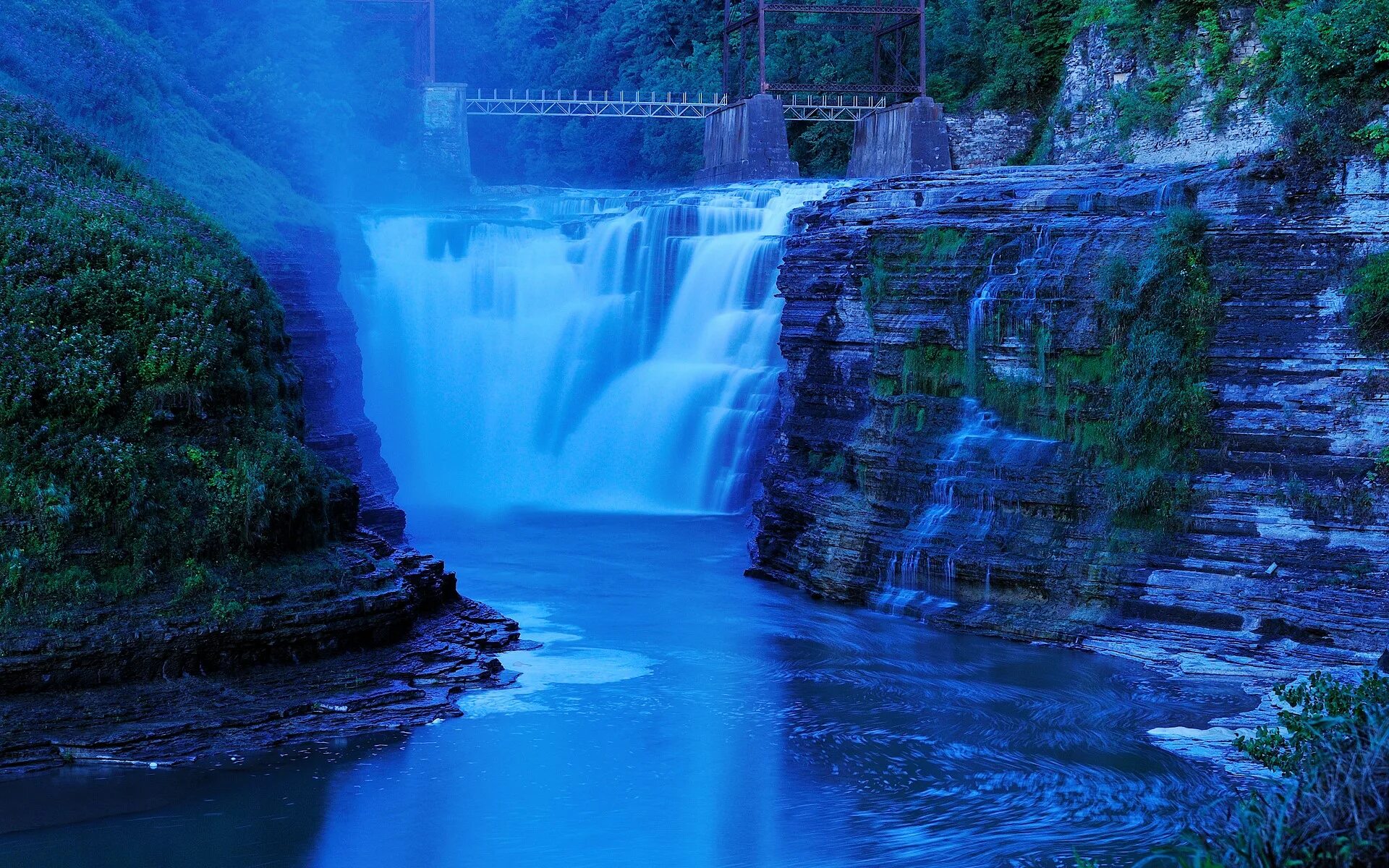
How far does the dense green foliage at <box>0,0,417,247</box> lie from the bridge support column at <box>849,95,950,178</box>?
44.3 ft

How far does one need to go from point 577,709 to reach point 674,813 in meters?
2.38

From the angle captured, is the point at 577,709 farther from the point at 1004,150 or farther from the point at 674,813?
the point at 1004,150

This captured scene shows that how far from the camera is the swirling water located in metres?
9.56

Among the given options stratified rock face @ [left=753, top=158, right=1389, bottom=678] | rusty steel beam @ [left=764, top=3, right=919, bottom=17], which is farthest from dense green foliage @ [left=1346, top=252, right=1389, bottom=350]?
rusty steel beam @ [left=764, top=3, right=919, bottom=17]

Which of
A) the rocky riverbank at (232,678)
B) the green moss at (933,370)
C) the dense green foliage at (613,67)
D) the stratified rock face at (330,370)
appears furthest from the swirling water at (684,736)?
the dense green foliage at (613,67)

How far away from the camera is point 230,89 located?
93.9 feet

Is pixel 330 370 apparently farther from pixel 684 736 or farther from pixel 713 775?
pixel 713 775

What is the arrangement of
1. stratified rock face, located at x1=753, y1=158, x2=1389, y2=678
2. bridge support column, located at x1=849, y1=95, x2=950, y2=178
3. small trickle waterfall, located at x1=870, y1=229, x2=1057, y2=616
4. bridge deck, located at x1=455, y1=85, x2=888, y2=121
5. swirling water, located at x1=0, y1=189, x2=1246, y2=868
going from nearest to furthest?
swirling water, located at x1=0, y1=189, x2=1246, y2=868 → stratified rock face, located at x1=753, y1=158, x2=1389, y2=678 → small trickle waterfall, located at x1=870, y1=229, x2=1057, y2=616 → bridge support column, located at x1=849, y1=95, x2=950, y2=178 → bridge deck, located at x1=455, y1=85, x2=888, y2=121

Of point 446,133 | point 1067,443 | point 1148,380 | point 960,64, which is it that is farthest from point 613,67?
point 1148,380

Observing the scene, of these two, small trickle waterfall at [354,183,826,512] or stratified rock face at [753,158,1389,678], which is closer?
stratified rock face at [753,158,1389,678]

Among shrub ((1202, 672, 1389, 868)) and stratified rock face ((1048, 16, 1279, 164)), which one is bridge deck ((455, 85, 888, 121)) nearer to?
stratified rock face ((1048, 16, 1279, 164))

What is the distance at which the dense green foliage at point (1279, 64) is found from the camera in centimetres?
1490

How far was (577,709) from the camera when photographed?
40.6 feet

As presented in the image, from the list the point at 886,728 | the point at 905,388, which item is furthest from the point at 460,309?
the point at 886,728
